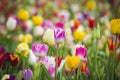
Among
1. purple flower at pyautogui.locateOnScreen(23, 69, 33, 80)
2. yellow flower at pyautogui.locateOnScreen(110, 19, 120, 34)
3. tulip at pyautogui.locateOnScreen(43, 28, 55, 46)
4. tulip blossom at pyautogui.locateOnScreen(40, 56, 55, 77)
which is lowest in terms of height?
purple flower at pyautogui.locateOnScreen(23, 69, 33, 80)

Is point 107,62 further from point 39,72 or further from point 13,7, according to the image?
point 13,7

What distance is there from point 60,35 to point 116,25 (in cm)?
32

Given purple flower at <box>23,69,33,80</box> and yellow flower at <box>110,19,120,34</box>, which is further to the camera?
yellow flower at <box>110,19,120,34</box>

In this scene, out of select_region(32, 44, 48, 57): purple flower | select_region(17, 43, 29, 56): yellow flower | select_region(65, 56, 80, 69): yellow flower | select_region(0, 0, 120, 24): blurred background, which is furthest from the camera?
select_region(0, 0, 120, 24): blurred background

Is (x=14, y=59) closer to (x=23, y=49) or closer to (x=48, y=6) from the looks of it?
(x=23, y=49)

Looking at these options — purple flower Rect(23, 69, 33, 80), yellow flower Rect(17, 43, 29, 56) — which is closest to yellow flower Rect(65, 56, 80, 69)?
purple flower Rect(23, 69, 33, 80)

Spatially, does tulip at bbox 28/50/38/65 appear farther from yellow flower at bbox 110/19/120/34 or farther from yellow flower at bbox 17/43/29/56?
yellow flower at bbox 110/19/120/34

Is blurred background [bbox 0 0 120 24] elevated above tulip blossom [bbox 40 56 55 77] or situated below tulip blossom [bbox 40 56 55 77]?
above

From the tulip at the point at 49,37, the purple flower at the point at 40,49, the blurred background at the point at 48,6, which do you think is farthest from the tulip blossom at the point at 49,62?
the blurred background at the point at 48,6

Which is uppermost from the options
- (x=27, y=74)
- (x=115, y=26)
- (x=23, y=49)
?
(x=115, y=26)

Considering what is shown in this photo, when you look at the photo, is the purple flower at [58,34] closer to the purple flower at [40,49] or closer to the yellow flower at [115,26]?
the purple flower at [40,49]

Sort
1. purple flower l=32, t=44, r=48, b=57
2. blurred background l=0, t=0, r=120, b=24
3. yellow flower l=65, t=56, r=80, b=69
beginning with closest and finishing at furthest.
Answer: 1. yellow flower l=65, t=56, r=80, b=69
2. purple flower l=32, t=44, r=48, b=57
3. blurred background l=0, t=0, r=120, b=24

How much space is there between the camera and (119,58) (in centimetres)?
240

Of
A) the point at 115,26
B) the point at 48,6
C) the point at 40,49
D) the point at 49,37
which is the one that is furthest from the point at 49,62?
the point at 48,6
